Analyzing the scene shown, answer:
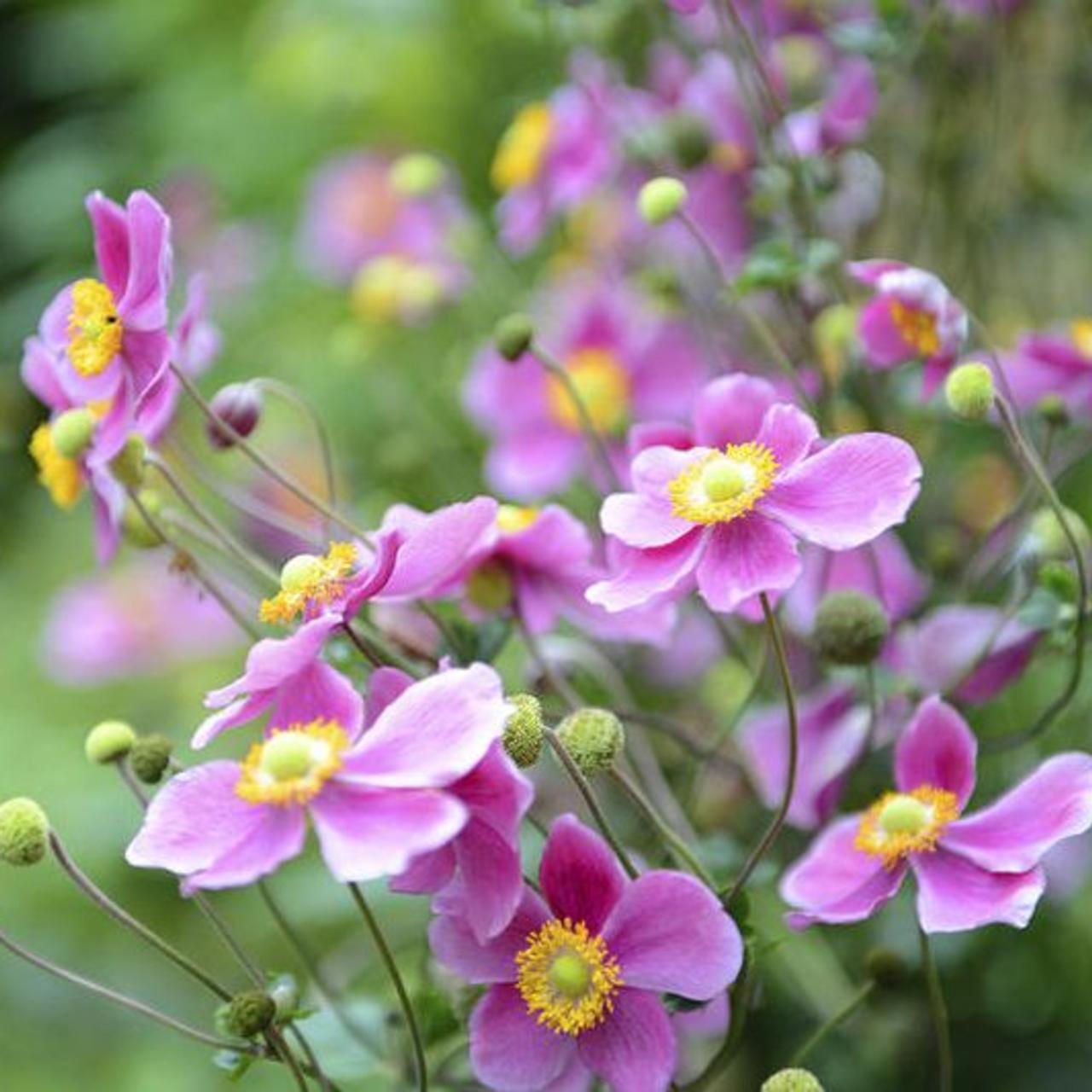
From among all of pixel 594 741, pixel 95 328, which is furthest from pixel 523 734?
pixel 95 328

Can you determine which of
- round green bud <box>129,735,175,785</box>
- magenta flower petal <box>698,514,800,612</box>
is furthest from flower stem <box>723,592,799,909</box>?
round green bud <box>129,735,175,785</box>

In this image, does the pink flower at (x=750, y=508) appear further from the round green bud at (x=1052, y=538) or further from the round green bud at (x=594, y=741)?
the round green bud at (x=1052, y=538)

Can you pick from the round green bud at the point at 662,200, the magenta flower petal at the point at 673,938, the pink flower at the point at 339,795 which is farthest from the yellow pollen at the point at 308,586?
the round green bud at the point at 662,200

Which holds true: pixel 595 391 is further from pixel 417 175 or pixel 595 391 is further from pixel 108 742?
pixel 108 742

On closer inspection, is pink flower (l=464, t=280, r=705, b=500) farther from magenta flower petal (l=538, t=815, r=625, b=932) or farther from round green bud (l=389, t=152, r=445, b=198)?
magenta flower petal (l=538, t=815, r=625, b=932)

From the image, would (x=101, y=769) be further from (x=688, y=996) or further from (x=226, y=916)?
(x=688, y=996)

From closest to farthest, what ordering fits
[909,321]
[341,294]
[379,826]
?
1. [379,826]
2. [909,321]
3. [341,294]

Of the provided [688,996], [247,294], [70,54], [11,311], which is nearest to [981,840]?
[688,996]
